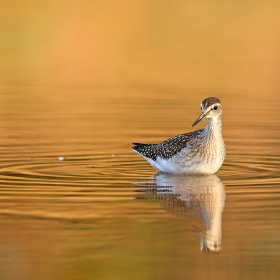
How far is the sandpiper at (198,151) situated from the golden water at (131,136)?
8.7 inches

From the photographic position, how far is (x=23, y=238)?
31.3 feet

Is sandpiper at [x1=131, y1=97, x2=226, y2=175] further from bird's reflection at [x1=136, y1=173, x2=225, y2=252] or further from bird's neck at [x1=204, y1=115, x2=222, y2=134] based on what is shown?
bird's reflection at [x1=136, y1=173, x2=225, y2=252]

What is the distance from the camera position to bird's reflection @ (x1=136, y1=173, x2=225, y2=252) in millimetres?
9797

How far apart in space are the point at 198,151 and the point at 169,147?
2.09 feet

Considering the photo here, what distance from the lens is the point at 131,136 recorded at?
59.1 feet

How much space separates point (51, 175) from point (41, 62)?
19.0 m

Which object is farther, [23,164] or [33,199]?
[23,164]

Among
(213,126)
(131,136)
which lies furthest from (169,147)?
(131,136)

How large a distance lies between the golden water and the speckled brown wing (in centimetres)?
37

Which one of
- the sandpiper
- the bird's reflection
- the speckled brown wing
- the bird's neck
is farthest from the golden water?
the bird's neck

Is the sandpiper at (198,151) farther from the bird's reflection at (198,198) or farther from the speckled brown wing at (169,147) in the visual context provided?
the bird's reflection at (198,198)

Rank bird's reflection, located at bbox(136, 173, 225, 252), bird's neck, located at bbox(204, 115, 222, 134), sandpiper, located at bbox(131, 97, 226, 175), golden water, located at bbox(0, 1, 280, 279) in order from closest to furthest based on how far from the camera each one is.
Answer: golden water, located at bbox(0, 1, 280, 279)
bird's reflection, located at bbox(136, 173, 225, 252)
sandpiper, located at bbox(131, 97, 226, 175)
bird's neck, located at bbox(204, 115, 222, 134)

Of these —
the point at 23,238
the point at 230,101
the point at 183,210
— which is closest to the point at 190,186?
the point at 183,210

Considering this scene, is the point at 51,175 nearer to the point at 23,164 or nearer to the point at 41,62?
the point at 23,164
